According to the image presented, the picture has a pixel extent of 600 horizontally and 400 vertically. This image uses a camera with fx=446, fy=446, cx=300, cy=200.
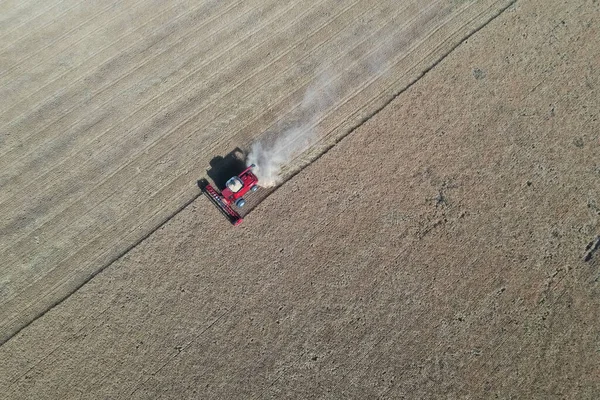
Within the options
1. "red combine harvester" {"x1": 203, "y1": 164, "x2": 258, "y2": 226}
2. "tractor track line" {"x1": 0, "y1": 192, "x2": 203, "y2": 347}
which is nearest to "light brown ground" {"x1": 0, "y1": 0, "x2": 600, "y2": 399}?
"tractor track line" {"x1": 0, "y1": 192, "x2": 203, "y2": 347}

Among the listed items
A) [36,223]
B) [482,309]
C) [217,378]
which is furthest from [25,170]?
[482,309]

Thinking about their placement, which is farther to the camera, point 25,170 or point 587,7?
point 587,7

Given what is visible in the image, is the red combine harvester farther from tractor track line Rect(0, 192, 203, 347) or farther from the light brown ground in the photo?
tractor track line Rect(0, 192, 203, 347)

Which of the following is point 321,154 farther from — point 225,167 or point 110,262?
point 110,262

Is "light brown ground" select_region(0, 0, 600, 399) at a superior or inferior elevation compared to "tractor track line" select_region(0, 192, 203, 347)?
inferior

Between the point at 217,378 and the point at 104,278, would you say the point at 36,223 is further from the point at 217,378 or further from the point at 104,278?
the point at 217,378

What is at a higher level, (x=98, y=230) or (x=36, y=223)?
(x=36, y=223)

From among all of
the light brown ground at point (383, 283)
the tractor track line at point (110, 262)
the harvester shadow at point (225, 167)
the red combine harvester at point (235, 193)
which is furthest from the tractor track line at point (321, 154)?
the harvester shadow at point (225, 167)

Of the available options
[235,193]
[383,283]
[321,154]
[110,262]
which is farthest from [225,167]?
[383,283]
